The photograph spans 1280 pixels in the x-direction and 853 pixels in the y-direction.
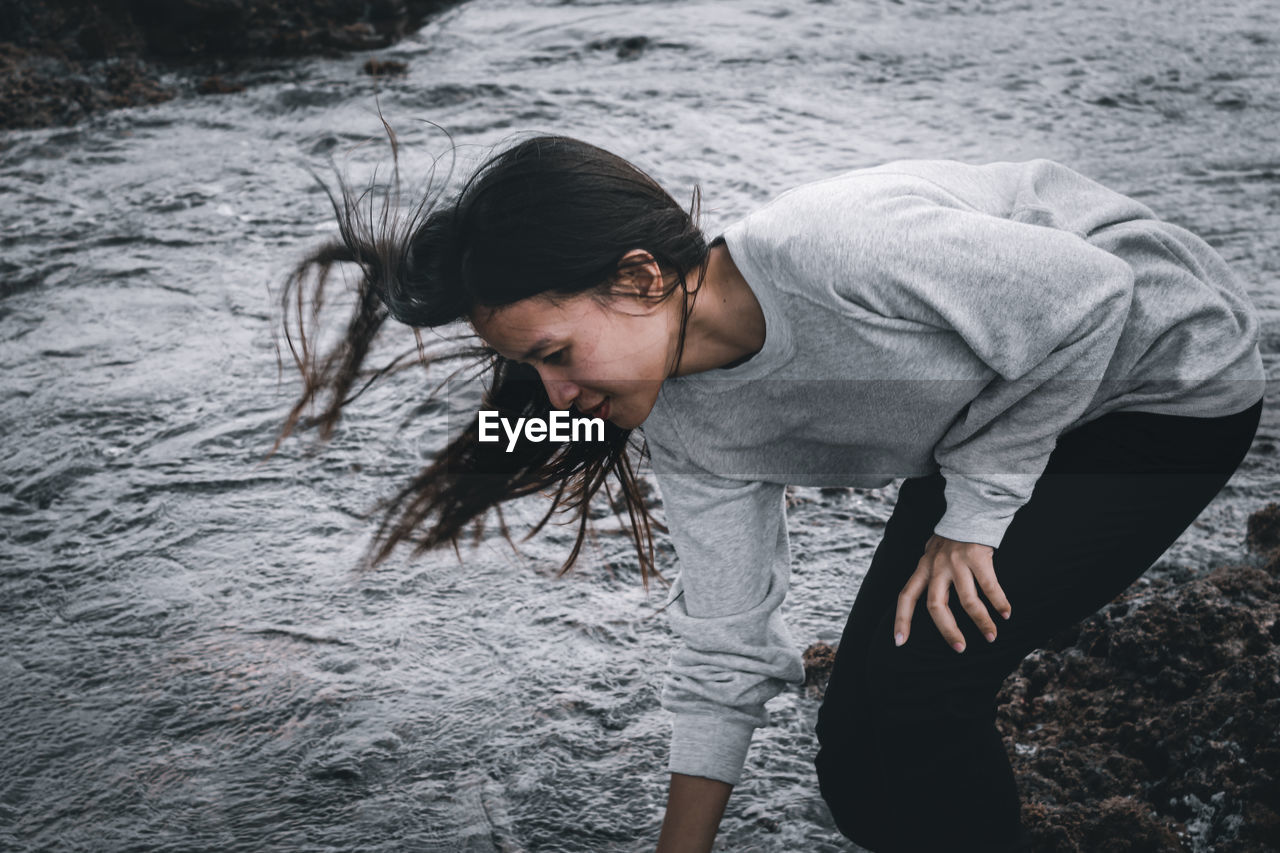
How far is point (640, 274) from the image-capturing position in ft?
4.58

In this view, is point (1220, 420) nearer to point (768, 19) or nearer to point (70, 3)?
point (768, 19)

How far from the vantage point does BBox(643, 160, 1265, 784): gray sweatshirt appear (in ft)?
4.48

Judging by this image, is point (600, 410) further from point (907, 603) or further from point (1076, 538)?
point (1076, 538)

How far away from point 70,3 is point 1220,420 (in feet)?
19.5

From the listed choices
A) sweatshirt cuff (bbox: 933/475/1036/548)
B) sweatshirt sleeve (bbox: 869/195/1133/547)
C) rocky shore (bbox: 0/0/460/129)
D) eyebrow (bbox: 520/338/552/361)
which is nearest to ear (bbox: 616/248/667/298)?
eyebrow (bbox: 520/338/552/361)

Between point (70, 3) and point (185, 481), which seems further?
point (70, 3)

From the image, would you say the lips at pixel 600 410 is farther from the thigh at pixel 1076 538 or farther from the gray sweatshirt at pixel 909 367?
the thigh at pixel 1076 538

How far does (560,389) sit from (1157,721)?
1.19 meters

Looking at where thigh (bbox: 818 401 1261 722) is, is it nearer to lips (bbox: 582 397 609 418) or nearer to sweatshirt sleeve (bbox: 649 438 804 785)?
sweatshirt sleeve (bbox: 649 438 804 785)

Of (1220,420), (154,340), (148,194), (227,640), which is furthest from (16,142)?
(1220,420)

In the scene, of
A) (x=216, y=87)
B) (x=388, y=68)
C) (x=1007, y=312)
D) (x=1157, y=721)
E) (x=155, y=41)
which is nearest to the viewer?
(x=1007, y=312)

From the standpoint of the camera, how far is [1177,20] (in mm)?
5625

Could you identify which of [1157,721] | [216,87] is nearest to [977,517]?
[1157,721]

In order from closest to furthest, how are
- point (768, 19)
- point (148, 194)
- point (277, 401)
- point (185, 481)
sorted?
point (185, 481) → point (277, 401) → point (148, 194) → point (768, 19)
